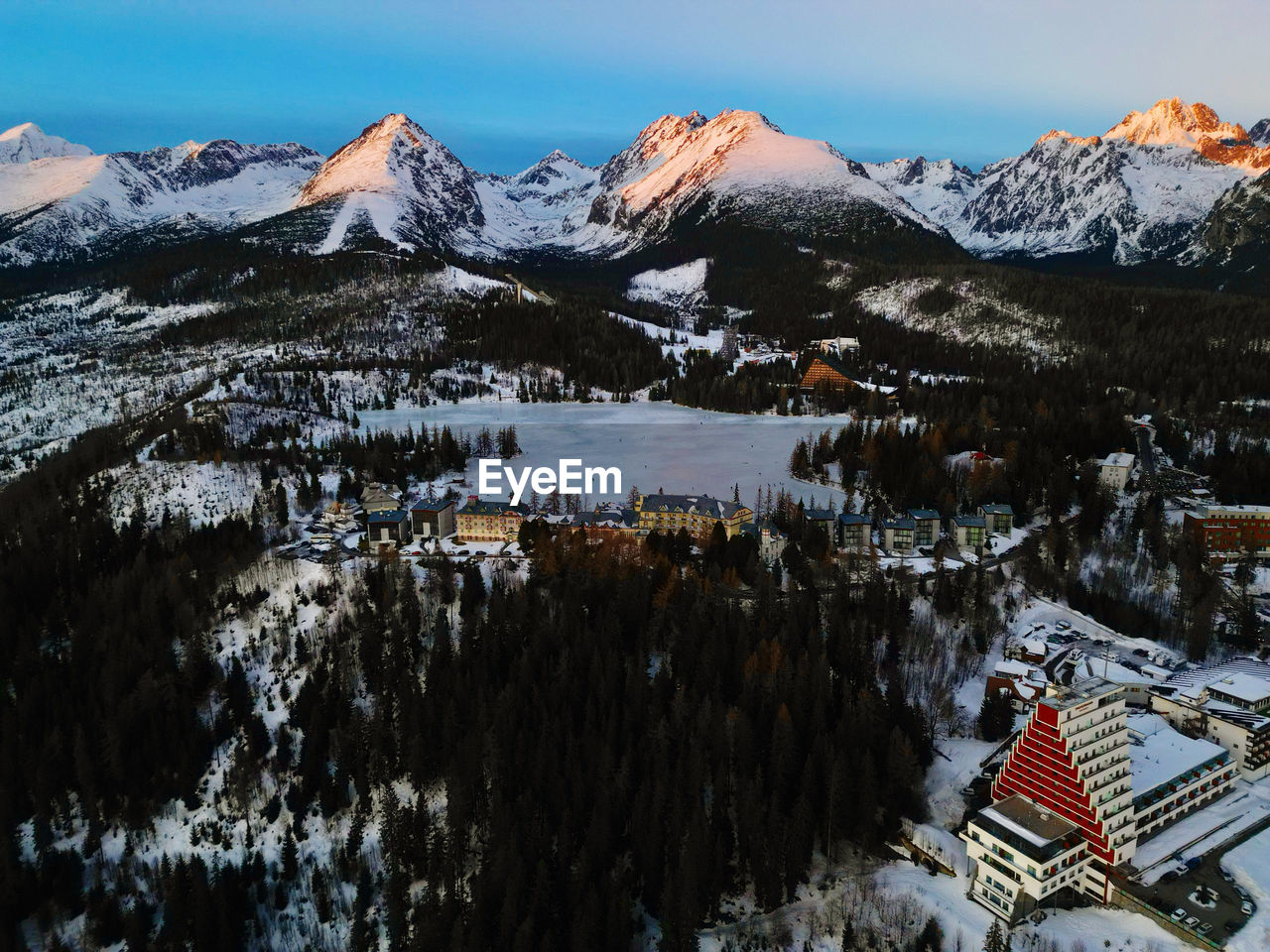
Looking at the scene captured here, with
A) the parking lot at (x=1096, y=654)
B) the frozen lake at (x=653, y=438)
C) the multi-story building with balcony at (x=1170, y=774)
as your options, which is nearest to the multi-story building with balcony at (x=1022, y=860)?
the multi-story building with balcony at (x=1170, y=774)

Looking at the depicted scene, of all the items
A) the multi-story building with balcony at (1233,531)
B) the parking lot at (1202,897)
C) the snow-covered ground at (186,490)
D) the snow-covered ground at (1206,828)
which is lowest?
the parking lot at (1202,897)

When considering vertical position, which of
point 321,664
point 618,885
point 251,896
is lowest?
point 251,896

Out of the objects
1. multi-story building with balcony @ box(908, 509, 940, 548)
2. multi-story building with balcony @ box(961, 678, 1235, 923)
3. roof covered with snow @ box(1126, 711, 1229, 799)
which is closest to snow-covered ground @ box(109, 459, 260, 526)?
multi-story building with balcony @ box(908, 509, 940, 548)

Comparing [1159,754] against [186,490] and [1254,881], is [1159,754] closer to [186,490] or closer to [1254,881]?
[1254,881]

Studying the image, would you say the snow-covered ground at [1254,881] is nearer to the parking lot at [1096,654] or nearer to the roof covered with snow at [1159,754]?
the roof covered with snow at [1159,754]

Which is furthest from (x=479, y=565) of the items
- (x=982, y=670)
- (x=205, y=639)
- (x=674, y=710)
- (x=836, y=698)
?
(x=982, y=670)

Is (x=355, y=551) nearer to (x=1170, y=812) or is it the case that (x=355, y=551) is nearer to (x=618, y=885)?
(x=618, y=885)

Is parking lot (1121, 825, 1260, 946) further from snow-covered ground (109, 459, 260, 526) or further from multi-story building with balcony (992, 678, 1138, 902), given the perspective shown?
snow-covered ground (109, 459, 260, 526)

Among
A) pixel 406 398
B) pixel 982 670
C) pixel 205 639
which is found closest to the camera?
pixel 982 670
